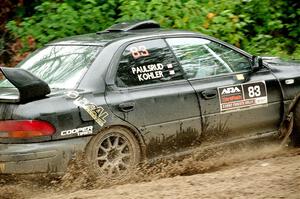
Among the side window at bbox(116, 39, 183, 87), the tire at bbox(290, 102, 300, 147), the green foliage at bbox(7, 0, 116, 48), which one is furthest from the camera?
the green foliage at bbox(7, 0, 116, 48)

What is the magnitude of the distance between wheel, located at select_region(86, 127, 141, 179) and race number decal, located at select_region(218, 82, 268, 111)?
120 cm

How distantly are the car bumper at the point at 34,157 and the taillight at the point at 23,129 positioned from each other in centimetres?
9

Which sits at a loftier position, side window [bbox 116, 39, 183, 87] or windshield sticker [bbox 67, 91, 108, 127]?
side window [bbox 116, 39, 183, 87]

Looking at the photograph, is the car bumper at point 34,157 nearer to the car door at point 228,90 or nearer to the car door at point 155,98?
the car door at point 155,98

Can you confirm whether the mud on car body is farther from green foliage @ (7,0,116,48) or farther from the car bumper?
green foliage @ (7,0,116,48)

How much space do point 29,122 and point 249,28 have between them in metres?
7.18

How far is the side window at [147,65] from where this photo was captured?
6.05m

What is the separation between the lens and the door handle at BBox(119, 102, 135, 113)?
5.81 meters

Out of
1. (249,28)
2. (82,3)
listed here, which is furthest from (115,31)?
(249,28)

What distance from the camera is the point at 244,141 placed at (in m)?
6.73

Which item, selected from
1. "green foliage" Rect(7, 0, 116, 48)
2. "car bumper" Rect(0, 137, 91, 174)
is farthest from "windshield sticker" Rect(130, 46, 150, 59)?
"green foliage" Rect(7, 0, 116, 48)

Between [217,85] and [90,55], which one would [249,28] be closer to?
[217,85]

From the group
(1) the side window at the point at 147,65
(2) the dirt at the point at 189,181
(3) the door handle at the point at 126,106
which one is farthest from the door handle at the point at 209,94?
(3) the door handle at the point at 126,106

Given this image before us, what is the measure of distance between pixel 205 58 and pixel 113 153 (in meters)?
1.63
